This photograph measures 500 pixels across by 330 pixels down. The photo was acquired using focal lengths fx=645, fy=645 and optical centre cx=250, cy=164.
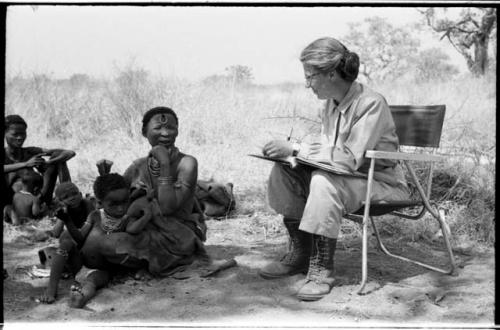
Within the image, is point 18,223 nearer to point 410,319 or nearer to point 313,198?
point 313,198

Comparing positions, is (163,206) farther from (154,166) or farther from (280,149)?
(280,149)

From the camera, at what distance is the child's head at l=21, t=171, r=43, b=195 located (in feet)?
18.8

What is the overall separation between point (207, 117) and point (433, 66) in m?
6.50

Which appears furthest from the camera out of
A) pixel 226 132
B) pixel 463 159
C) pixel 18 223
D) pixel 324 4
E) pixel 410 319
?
pixel 226 132

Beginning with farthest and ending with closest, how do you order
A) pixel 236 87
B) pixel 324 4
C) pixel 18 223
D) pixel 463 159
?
pixel 236 87 < pixel 463 159 < pixel 18 223 < pixel 324 4

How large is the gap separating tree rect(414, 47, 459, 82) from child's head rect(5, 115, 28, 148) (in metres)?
7.76

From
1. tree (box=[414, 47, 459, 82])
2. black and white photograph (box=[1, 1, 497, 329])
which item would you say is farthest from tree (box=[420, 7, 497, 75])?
black and white photograph (box=[1, 1, 497, 329])

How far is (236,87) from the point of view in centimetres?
924

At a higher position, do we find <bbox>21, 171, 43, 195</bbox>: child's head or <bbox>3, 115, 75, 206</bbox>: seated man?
<bbox>3, 115, 75, 206</bbox>: seated man

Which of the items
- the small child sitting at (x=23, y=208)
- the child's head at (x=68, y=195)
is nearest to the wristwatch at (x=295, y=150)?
the child's head at (x=68, y=195)

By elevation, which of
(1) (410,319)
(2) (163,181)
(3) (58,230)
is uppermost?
(2) (163,181)

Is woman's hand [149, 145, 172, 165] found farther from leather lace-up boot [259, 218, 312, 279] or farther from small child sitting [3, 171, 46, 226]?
small child sitting [3, 171, 46, 226]

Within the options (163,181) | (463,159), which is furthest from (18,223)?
(463,159)

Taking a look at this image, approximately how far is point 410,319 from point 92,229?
6.09 feet
